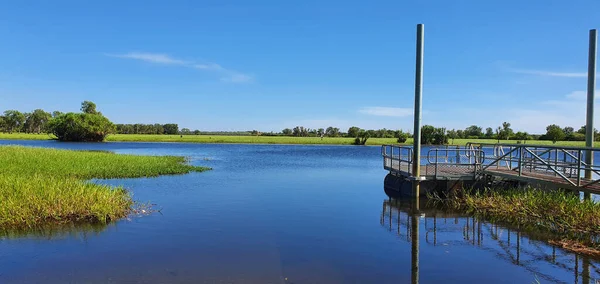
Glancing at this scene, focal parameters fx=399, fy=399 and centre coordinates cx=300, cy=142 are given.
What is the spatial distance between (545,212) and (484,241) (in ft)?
10.8

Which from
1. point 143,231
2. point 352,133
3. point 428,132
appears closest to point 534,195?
point 143,231

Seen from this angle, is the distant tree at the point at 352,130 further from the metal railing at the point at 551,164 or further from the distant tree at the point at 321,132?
the metal railing at the point at 551,164

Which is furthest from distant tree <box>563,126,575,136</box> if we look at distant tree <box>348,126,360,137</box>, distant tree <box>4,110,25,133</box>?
distant tree <box>4,110,25,133</box>

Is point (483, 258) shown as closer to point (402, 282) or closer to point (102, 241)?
point (402, 282)

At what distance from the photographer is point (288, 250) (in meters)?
10.1

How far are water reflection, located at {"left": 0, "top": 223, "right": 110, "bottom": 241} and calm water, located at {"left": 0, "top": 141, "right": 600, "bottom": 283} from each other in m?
0.05

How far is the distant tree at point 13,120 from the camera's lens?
16350cm

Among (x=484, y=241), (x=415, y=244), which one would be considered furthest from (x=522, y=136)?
(x=415, y=244)

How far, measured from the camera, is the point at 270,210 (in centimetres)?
1555

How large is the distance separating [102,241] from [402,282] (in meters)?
7.80

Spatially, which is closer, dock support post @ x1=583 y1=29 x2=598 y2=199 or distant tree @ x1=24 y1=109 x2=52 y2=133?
dock support post @ x1=583 y1=29 x2=598 y2=199

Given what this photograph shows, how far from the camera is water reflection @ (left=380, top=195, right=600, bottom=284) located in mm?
8672

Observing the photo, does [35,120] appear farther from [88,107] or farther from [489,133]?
[489,133]

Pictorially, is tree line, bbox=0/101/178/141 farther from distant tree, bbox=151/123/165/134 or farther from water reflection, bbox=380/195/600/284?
water reflection, bbox=380/195/600/284
